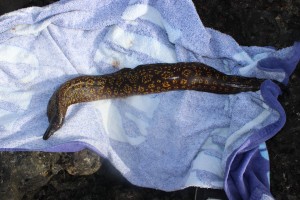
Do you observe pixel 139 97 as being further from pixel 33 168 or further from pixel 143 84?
pixel 33 168

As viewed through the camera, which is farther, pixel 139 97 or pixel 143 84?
pixel 139 97

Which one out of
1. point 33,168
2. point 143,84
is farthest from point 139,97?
point 33,168

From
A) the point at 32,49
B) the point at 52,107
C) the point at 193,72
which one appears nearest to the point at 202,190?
the point at 193,72

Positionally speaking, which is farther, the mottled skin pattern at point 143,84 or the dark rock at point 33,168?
the dark rock at point 33,168

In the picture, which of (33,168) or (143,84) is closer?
(143,84)

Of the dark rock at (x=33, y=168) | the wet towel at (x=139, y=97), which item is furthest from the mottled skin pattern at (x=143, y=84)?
the dark rock at (x=33, y=168)

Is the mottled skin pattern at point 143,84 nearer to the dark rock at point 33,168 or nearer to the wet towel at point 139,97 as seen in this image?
the wet towel at point 139,97

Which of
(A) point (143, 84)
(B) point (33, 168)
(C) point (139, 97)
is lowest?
(B) point (33, 168)

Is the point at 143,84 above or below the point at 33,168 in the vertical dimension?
above

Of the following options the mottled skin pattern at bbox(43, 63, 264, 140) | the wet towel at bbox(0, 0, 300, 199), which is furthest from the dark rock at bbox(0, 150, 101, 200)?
the mottled skin pattern at bbox(43, 63, 264, 140)
